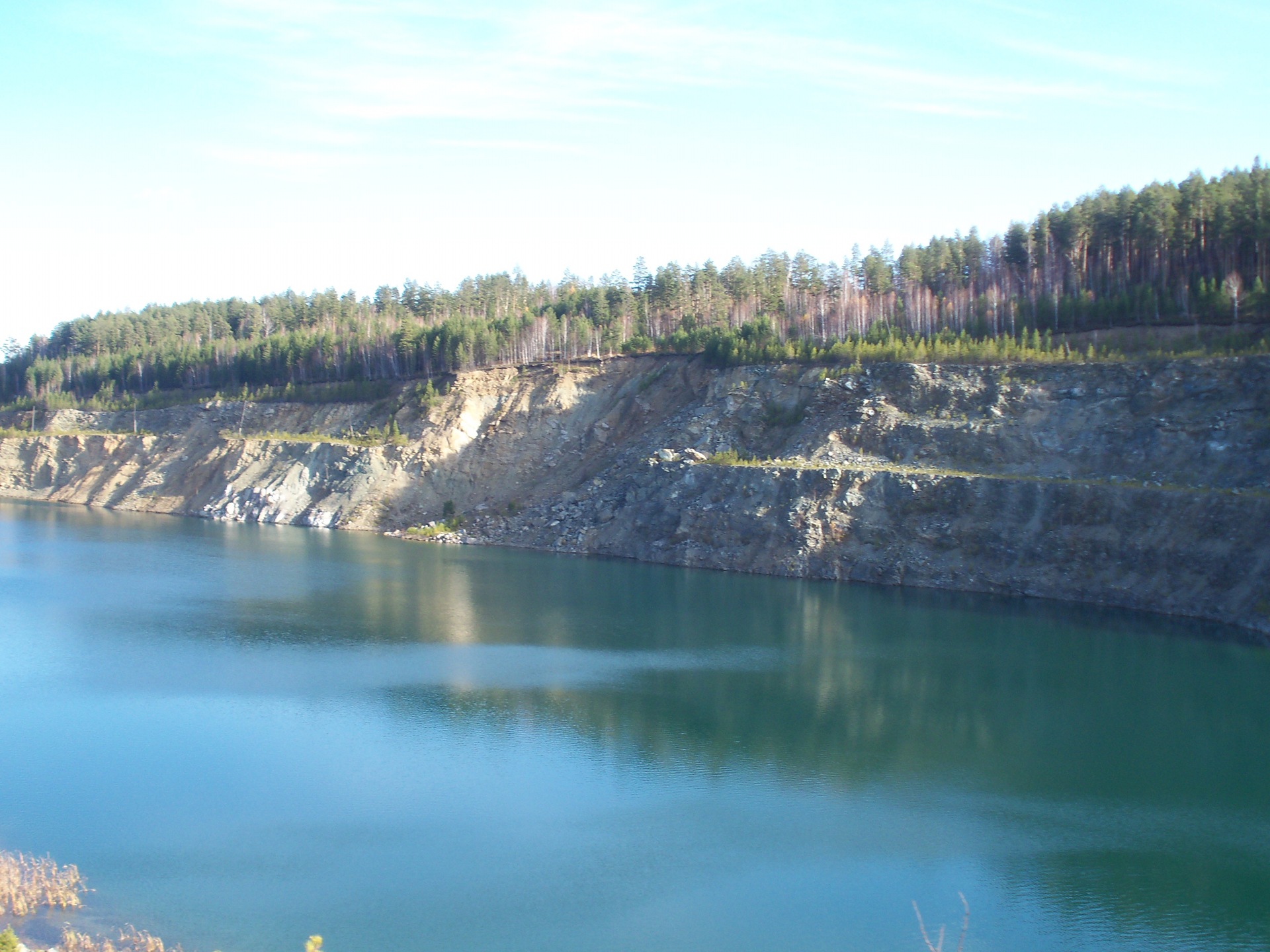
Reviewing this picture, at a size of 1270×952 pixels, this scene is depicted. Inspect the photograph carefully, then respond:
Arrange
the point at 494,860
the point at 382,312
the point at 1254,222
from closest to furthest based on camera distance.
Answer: the point at 494,860 → the point at 1254,222 → the point at 382,312

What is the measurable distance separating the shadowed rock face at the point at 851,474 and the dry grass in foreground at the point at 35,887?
43373 millimetres

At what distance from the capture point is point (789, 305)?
89250mm

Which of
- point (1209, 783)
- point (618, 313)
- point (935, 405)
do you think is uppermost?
point (618, 313)

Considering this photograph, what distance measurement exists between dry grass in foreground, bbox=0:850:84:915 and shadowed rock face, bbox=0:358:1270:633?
43373 millimetres

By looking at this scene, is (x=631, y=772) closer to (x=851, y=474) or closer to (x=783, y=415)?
(x=851, y=474)

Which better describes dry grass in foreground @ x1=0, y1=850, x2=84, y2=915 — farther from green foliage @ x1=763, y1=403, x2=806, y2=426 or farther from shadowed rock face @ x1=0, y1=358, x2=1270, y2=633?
green foliage @ x1=763, y1=403, x2=806, y2=426

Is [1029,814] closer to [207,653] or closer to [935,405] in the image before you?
[207,653]

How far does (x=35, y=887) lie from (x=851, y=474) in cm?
4630

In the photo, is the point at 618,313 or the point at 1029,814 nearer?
the point at 1029,814

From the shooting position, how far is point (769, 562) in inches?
2339

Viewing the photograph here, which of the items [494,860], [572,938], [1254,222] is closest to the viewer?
[572,938]

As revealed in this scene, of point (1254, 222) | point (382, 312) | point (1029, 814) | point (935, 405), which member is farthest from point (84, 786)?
point (382, 312)

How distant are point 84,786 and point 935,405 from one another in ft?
162

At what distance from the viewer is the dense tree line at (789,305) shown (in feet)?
226
